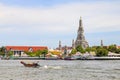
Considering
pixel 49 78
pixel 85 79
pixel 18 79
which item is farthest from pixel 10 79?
pixel 85 79

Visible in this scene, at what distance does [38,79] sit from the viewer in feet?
201

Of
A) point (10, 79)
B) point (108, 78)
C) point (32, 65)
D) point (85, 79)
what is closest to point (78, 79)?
point (85, 79)

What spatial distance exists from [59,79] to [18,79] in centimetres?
591

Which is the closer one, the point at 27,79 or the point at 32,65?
the point at 27,79

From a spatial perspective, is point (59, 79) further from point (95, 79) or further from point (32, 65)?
point (32, 65)

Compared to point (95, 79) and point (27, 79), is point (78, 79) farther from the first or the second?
point (27, 79)

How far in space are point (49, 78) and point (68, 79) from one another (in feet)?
11.5

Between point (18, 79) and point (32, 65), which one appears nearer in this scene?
point (18, 79)

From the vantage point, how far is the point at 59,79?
61.8m

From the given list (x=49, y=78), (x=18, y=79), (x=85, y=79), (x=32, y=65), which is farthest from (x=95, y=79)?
(x=32, y=65)

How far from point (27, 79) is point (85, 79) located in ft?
27.6

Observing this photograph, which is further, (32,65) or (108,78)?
(32,65)

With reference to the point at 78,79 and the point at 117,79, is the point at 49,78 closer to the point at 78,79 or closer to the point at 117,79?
the point at 78,79

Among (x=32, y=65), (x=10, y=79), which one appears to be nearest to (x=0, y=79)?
(x=10, y=79)
